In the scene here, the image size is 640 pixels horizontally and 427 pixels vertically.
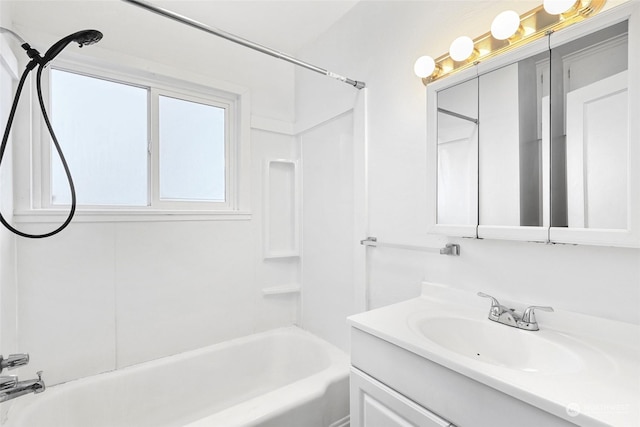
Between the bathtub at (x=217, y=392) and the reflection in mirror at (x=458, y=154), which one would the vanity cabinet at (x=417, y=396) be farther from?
the reflection in mirror at (x=458, y=154)

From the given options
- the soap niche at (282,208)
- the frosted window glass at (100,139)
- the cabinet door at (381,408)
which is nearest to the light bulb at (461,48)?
the cabinet door at (381,408)

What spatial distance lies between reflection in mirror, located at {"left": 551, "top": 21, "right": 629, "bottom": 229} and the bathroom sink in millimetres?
350

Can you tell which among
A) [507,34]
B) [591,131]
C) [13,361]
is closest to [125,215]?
[13,361]

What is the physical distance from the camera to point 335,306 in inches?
75.4

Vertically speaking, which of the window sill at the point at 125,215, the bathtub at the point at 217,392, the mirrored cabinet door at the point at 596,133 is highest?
the mirrored cabinet door at the point at 596,133

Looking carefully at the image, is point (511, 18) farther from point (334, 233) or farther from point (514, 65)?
point (334, 233)

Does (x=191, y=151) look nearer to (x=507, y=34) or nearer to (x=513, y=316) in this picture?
(x=507, y=34)

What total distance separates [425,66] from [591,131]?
0.66 m

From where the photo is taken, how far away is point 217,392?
1819 mm

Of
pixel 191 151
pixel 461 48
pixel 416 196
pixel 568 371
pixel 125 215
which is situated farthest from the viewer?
pixel 191 151

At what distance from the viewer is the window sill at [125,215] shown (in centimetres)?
143

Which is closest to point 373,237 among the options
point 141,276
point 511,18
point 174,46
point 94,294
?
point 511,18

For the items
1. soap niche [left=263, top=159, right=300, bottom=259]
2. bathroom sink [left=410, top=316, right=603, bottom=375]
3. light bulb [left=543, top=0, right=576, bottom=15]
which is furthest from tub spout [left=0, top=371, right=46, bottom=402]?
light bulb [left=543, top=0, right=576, bottom=15]

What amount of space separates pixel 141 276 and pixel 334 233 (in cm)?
121
